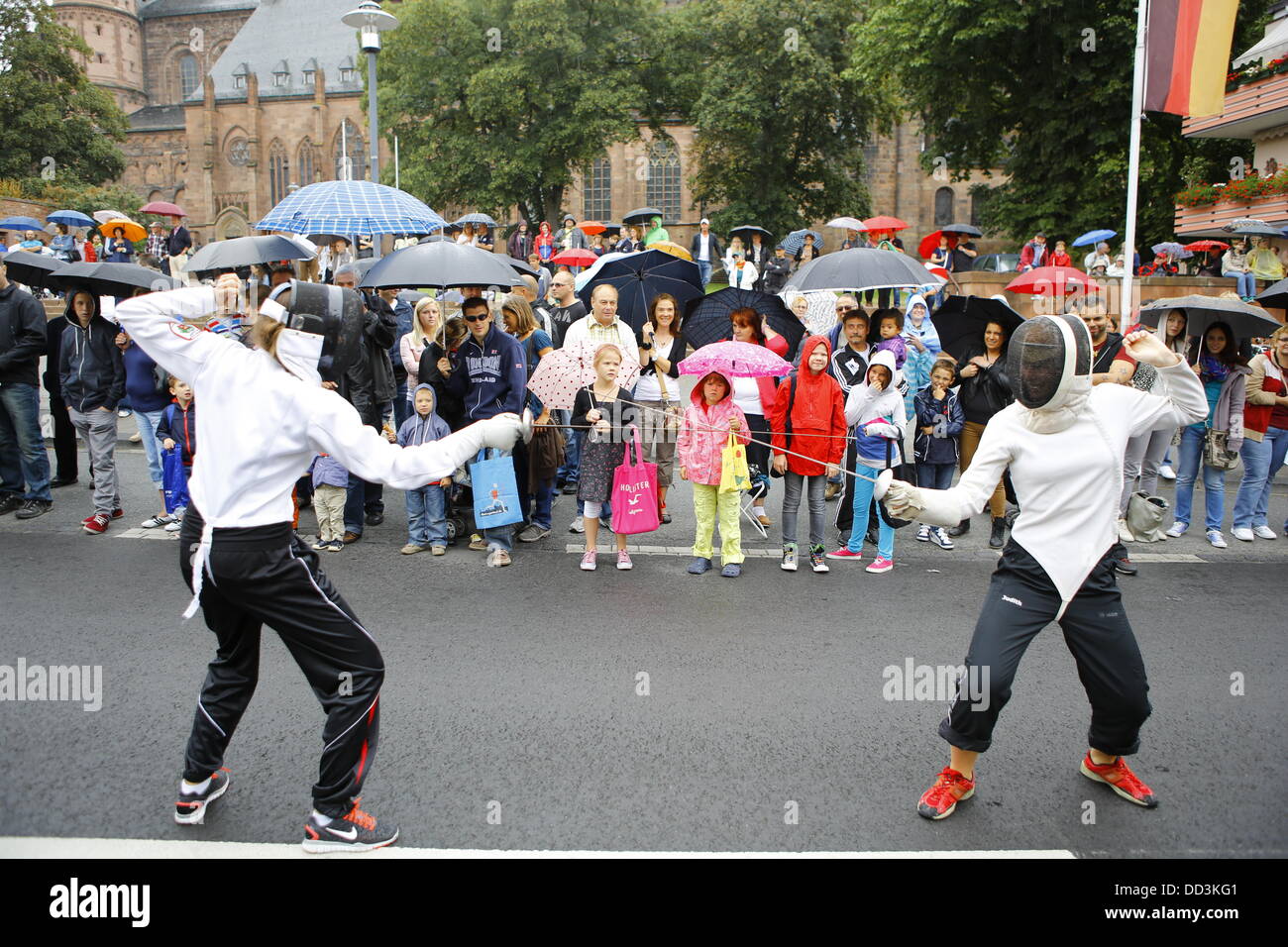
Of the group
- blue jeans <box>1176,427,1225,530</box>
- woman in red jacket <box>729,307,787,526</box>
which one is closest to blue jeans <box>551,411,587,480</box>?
woman in red jacket <box>729,307,787,526</box>

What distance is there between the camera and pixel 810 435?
8.06m

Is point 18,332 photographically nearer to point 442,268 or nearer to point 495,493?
point 442,268

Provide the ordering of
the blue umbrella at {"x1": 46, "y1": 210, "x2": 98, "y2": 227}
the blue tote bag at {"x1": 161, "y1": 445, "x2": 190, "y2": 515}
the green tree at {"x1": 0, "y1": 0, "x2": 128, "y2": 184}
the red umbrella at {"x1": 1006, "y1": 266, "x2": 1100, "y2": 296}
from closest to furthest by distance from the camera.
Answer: the blue tote bag at {"x1": 161, "y1": 445, "x2": 190, "y2": 515}, the red umbrella at {"x1": 1006, "y1": 266, "x2": 1100, "y2": 296}, the blue umbrella at {"x1": 46, "y1": 210, "x2": 98, "y2": 227}, the green tree at {"x1": 0, "y1": 0, "x2": 128, "y2": 184}

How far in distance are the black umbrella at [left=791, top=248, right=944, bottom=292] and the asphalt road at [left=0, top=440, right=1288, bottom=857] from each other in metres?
2.67

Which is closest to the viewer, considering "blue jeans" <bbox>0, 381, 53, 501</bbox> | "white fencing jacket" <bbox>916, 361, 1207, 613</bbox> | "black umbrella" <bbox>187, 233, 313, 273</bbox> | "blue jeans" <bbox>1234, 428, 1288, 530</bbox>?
"white fencing jacket" <bbox>916, 361, 1207, 613</bbox>

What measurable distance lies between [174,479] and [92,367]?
1.41 metres

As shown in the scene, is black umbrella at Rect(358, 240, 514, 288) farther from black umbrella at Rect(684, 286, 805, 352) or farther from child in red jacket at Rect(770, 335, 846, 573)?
child in red jacket at Rect(770, 335, 846, 573)

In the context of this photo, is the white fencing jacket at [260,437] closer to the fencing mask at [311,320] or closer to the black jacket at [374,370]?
the fencing mask at [311,320]

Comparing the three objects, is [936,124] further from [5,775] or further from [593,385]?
[5,775]

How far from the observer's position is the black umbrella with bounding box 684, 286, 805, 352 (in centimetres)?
932

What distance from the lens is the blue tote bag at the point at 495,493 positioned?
25.9 ft

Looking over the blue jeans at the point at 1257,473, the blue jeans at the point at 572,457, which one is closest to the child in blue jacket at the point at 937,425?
the blue jeans at the point at 1257,473

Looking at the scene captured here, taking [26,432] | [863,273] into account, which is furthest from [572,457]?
[26,432]

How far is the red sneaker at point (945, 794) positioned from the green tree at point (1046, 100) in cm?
2446
